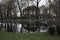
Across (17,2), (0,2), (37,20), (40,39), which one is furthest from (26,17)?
(40,39)

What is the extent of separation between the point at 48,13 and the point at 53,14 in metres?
0.34

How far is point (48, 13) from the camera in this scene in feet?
27.0

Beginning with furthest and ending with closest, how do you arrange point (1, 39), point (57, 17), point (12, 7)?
point (12, 7)
point (57, 17)
point (1, 39)

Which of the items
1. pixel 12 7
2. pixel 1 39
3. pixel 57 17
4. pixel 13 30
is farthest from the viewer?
pixel 12 7

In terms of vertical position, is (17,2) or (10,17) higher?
(17,2)

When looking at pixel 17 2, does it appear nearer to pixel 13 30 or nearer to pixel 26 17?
pixel 26 17

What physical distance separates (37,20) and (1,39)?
3.07m

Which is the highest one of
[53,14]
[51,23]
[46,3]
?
[46,3]

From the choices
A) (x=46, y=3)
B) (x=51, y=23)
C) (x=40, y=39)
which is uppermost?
(x=46, y=3)

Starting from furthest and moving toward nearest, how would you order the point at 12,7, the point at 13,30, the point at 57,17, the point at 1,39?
1. the point at 12,7
2. the point at 13,30
3. the point at 57,17
4. the point at 1,39

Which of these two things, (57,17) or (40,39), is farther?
(57,17)

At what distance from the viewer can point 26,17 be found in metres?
8.83

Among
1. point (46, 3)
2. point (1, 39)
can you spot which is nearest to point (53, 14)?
point (46, 3)

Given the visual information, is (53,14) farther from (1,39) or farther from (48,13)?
(1,39)
